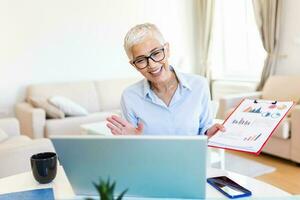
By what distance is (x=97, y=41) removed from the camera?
439 centimetres

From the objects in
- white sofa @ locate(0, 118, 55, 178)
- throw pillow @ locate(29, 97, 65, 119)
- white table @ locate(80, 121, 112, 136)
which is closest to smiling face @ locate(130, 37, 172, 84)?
white sofa @ locate(0, 118, 55, 178)

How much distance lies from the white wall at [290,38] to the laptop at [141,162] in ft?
11.1

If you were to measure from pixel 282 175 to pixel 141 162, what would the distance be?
94.6 inches

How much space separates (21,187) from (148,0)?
4.02 meters

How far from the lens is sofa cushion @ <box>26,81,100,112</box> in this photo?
3.86m

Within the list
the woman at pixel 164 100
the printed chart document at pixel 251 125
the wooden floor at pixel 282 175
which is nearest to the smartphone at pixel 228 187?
the printed chart document at pixel 251 125

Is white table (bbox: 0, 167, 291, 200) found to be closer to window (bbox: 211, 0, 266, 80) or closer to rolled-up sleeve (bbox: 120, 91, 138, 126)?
rolled-up sleeve (bbox: 120, 91, 138, 126)

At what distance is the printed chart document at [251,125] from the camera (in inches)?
37.2

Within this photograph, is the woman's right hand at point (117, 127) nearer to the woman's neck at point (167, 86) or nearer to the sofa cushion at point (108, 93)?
the woman's neck at point (167, 86)

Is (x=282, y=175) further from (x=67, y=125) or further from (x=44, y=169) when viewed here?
(x=44, y=169)

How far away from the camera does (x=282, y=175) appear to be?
2.81 m

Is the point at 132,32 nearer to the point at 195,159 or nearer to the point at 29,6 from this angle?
the point at 195,159

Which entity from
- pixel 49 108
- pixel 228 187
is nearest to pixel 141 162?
pixel 228 187

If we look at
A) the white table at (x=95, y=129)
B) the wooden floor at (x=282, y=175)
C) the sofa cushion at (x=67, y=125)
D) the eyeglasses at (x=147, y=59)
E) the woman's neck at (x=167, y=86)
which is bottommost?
the wooden floor at (x=282, y=175)
